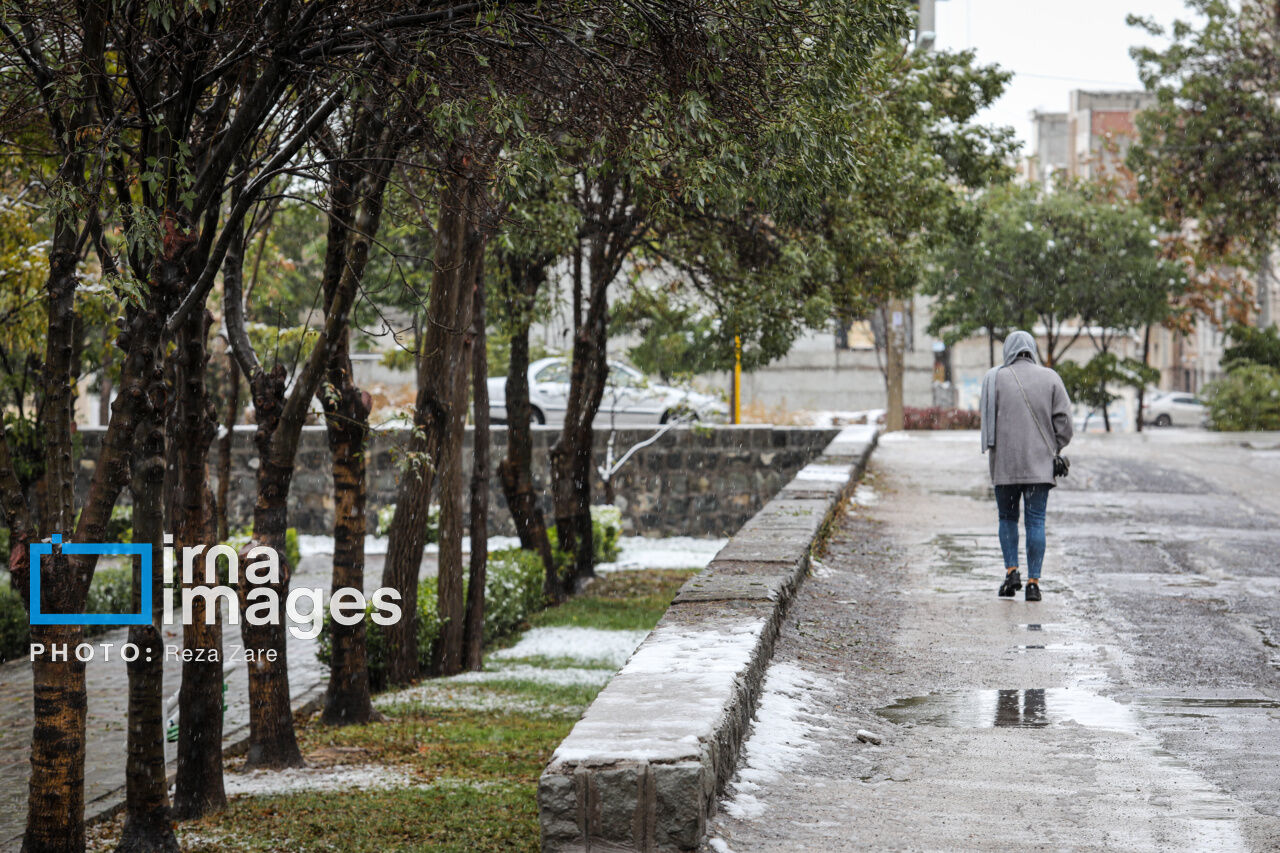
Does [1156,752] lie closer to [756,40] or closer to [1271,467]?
[756,40]

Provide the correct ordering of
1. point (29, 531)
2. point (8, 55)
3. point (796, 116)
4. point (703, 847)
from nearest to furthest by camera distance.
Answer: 1. point (703, 847)
2. point (29, 531)
3. point (796, 116)
4. point (8, 55)

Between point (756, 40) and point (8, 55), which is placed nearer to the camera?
point (756, 40)

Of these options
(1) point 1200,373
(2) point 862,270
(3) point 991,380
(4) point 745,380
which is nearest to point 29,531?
(3) point 991,380

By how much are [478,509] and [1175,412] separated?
4131 centimetres

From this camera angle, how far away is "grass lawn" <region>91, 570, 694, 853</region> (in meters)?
6.11

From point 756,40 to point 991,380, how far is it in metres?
2.98

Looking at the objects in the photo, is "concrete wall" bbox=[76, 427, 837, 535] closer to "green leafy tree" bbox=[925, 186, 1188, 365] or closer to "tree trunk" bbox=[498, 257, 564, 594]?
"tree trunk" bbox=[498, 257, 564, 594]

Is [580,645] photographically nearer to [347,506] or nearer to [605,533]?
[347,506]

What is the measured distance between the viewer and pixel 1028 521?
773cm

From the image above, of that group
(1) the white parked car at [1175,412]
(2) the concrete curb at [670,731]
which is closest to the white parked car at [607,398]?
(2) the concrete curb at [670,731]

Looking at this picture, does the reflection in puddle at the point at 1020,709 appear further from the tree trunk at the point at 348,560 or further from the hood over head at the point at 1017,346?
the tree trunk at the point at 348,560

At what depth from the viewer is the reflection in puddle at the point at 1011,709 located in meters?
5.03

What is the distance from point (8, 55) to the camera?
6527mm

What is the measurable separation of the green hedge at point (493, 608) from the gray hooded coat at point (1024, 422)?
202 inches
